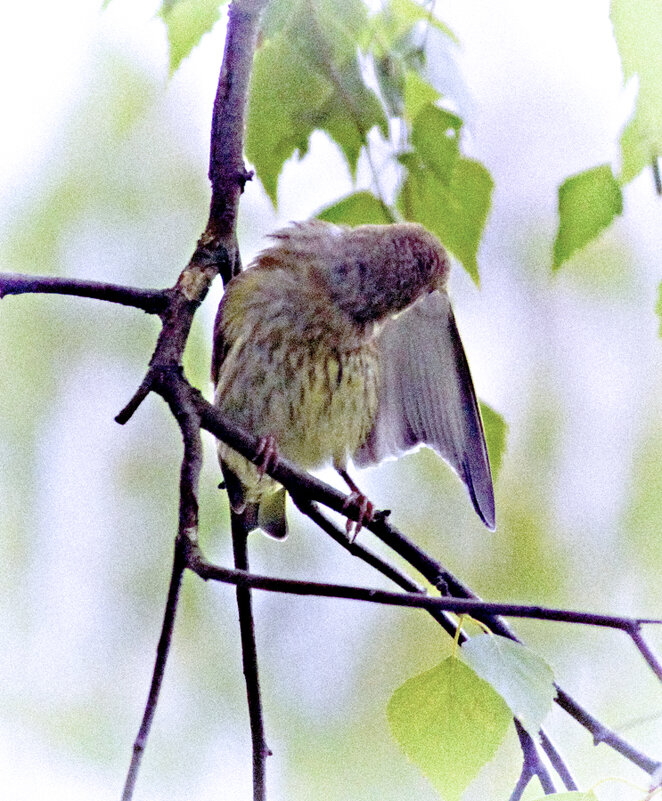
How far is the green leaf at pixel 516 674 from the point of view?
1172 mm

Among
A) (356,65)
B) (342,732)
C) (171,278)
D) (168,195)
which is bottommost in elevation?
(342,732)

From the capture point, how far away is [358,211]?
1.94m

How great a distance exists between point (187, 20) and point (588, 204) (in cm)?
74

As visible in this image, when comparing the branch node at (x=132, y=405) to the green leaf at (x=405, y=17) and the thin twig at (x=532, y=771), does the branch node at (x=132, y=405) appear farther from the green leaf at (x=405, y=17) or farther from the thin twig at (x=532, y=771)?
the green leaf at (x=405, y=17)

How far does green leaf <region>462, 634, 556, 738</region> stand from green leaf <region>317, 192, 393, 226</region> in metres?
0.94

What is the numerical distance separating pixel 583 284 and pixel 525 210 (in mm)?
585

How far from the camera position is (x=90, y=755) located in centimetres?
471

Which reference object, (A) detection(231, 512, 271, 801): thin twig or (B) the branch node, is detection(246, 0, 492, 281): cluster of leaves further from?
(A) detection(231, 512, 271, 801): thin twig

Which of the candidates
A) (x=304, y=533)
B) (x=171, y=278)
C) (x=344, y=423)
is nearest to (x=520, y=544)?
(x=304, y=533)

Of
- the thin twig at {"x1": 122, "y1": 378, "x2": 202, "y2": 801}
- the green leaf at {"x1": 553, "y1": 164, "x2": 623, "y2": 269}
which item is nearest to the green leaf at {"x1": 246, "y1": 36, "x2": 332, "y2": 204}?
the green leaf at {"x1": 553, "y1": 164, "x2": 623, "y2": 269}

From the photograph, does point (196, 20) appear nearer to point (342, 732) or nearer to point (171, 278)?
point (171, 278)

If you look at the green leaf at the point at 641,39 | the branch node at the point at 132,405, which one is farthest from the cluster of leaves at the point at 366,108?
the green leaf at the point at 641,39

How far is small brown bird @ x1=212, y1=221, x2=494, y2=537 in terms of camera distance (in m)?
2.63

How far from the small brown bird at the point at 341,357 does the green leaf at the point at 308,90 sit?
2.52ft
